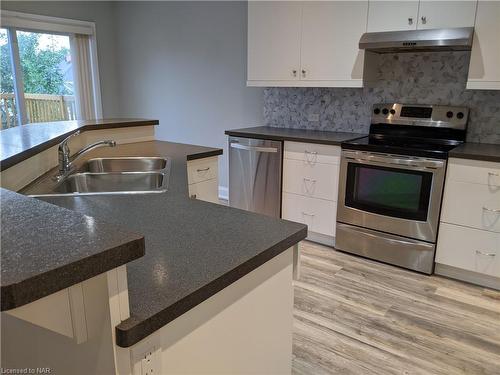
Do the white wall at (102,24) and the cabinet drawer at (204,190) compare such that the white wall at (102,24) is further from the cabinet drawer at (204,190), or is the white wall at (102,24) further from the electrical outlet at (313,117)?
the cabinet drawer at (204,190)

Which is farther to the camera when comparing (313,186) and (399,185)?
(313,186)

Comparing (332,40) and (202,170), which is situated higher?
(332,40)

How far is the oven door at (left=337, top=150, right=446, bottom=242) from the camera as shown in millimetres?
2771

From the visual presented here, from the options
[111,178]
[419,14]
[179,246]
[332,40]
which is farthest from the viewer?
[332,40]

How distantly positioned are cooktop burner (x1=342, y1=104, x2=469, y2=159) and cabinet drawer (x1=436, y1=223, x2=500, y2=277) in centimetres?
58

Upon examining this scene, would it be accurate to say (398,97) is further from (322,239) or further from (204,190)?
(204,190)

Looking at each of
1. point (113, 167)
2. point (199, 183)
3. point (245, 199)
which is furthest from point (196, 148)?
point (245, 199)

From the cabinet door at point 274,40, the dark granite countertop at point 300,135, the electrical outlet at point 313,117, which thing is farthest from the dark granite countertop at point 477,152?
the cabinet door at point 274,40

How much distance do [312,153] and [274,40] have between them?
3.69 feet

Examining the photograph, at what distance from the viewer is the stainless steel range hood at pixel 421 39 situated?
2.59 metres

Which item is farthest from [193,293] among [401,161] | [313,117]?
[313,117]

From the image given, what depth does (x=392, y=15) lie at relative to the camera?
115 inches

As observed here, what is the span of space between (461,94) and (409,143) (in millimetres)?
568

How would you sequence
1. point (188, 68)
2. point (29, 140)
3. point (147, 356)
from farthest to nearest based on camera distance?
point (188, 68) → point (29, 140) → point (147, 356)
